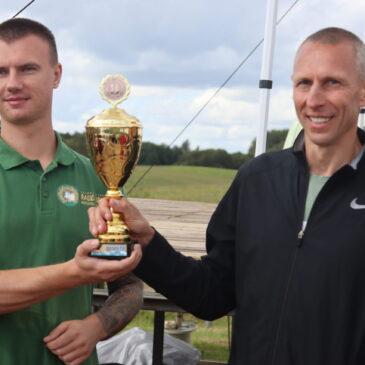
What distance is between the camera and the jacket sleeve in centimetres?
244

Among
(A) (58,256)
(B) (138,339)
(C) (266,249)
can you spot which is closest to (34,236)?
(A) (58,256)

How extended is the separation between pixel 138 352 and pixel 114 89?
324 cm

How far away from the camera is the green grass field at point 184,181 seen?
18580 millimetres

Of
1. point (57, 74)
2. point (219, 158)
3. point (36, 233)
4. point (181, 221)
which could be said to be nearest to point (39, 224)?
point (36, 233)

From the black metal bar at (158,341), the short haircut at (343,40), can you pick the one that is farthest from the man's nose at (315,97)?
the black metal bar at (158,341)

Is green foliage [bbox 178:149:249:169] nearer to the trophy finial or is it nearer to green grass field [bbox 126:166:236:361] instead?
green grass field [bbox 126:166:236:361]

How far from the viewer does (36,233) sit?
2.19 meters

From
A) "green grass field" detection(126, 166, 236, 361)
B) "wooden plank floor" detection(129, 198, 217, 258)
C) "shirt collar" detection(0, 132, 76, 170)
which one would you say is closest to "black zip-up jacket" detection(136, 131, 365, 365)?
"shirt collar" detection(0, 132, 76, 170)

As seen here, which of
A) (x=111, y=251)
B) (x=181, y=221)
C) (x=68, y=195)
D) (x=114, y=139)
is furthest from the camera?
(x=181, y=221)

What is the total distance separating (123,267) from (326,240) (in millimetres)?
659

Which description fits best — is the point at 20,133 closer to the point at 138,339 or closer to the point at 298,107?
the point at 298,107

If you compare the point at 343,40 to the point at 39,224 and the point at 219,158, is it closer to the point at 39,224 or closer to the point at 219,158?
the point at 39,224

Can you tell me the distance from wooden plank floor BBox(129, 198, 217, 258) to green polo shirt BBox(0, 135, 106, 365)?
2.28m

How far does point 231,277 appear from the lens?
253 centimetres
